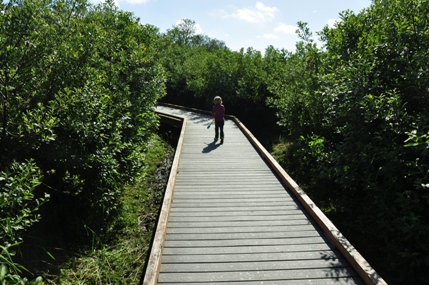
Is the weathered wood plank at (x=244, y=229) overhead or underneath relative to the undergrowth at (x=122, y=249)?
overhead

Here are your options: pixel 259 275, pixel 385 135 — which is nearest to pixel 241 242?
pixel 259 275

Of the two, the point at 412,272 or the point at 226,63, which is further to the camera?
the point at 226,63

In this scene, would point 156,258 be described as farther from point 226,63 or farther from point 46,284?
point 226,63

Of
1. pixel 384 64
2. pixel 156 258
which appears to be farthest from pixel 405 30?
pixel 156 258

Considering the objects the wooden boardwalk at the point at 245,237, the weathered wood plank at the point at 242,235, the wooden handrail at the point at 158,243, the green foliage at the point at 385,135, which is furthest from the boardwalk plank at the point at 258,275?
the green foliage at the point at 385,135

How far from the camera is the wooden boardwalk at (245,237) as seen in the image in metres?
4.00

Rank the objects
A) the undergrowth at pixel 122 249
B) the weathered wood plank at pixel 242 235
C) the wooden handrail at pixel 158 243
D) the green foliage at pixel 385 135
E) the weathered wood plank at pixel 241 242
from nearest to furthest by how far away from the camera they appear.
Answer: the wooden handrail at pixel 158 243 < the green foliage at pixel 385 135 < the weathered wood plank at pixel 241 242 < the weathered wood plank at pixel 242 235 < the undergrowth at pixel 122 249

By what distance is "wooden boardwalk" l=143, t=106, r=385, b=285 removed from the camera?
4.00m

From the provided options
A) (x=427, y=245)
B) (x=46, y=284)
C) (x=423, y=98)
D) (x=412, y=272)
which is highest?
(x=423, y=98)

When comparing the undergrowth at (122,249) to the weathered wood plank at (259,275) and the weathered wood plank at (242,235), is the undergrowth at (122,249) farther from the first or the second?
the weathered wood plank at (259,275)

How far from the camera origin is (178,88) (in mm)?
22234

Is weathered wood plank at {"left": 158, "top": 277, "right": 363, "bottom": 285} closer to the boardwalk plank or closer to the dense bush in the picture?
the boardwalk plank

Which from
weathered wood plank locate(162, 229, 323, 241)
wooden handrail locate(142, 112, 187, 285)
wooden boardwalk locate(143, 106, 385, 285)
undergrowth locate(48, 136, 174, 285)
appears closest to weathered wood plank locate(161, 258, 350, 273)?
wooden boardwalk locate(143, 106, 385, 285)

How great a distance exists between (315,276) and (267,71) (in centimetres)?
1426
